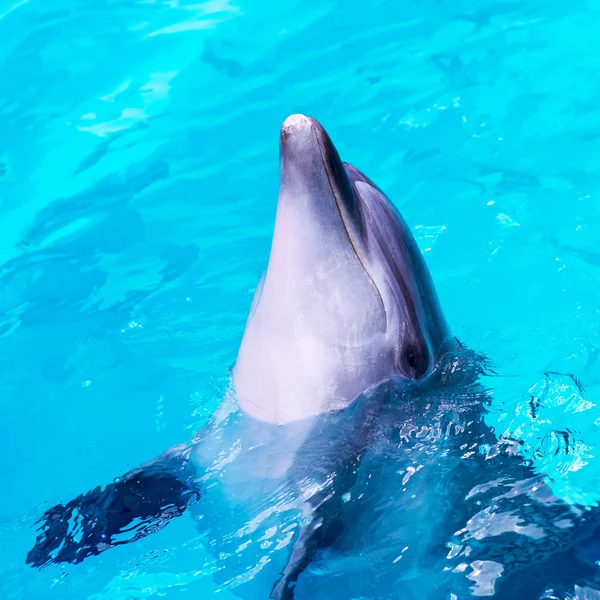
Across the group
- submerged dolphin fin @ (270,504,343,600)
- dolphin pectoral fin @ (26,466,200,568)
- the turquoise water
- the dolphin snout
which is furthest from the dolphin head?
the turquoise water

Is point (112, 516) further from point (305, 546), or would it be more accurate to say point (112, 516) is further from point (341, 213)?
point (341, 213)

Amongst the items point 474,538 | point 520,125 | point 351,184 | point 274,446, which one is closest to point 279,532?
point 274,446

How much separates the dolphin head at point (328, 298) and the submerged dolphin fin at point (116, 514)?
2.03 ft

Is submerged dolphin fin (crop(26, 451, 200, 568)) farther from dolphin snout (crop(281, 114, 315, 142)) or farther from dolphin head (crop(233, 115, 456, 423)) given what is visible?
dolphin snout (crop(281, 114, 315, 142))

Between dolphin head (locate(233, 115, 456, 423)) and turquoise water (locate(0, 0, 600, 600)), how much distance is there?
955 millimetres

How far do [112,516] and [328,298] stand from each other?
1657 millimetres

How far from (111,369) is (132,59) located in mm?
4571

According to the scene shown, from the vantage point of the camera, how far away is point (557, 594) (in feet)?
12.1

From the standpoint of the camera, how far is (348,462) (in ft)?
13.2

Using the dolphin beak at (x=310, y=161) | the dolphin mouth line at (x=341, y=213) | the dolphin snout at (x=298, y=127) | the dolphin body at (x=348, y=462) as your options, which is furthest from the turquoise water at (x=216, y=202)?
the dolphin snout at (x=298, y=127)

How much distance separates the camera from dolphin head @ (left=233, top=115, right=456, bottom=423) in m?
A: 3.60

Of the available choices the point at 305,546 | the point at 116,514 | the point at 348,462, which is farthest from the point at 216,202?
the point at 305,546

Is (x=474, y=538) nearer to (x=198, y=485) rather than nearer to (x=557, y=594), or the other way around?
(x=557, y=594)

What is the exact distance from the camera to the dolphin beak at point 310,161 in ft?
11.6
